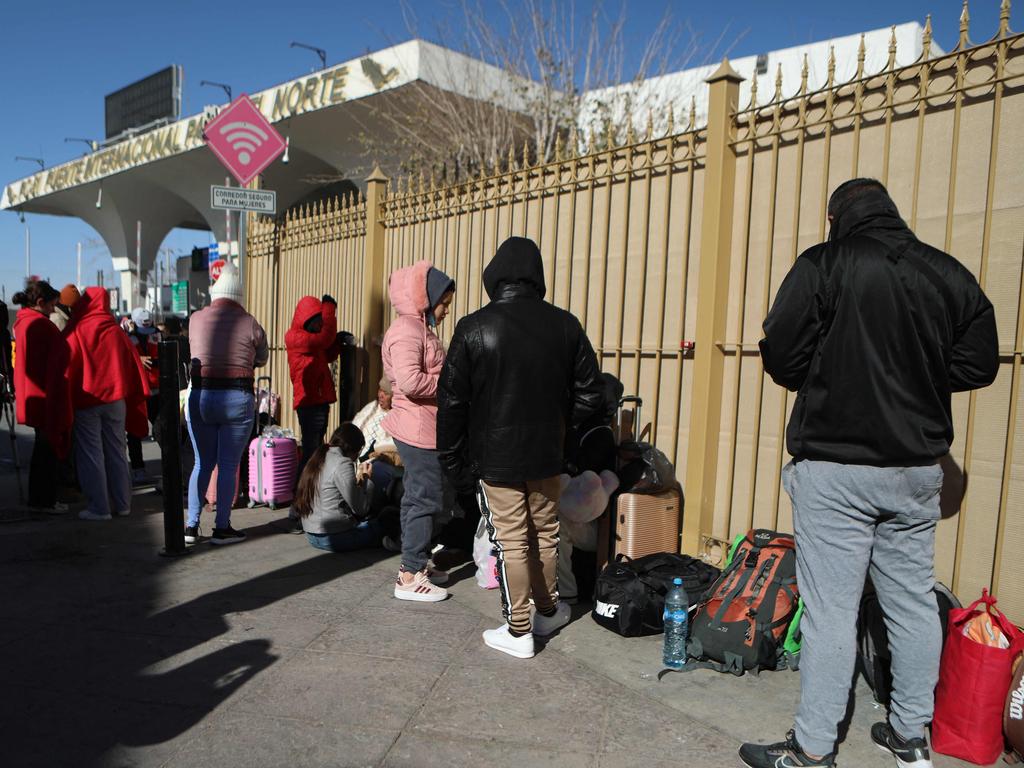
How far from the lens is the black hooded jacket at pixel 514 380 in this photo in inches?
144

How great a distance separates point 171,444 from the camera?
16.9ft

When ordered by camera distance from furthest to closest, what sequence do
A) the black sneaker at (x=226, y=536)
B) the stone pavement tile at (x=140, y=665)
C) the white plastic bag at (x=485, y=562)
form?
the black sneaker at (x=226, y=536) < the white plastic bag at (x=485, y=562) < the stone pavement tile at (x=140, y=665)

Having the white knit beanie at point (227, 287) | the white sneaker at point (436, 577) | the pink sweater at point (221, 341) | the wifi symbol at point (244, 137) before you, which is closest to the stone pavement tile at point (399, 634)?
the white sneaker at point (436, 577)

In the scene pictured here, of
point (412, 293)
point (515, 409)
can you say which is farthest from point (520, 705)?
point (412, 293)

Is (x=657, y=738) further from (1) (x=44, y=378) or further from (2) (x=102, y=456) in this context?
(1) (x=44, y=378)

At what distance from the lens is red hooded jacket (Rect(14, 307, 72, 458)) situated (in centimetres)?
595

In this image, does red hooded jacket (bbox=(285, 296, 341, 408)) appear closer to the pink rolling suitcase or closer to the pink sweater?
the pink rolling suitcase

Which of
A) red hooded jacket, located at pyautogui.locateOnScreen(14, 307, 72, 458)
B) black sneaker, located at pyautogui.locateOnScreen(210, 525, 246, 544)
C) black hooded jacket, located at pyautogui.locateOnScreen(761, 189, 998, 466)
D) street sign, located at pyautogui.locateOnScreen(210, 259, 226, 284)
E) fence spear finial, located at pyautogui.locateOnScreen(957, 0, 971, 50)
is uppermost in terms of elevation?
fence spear finial, located at pyautogui.locateOnScreen(957, 0, 971, 50)

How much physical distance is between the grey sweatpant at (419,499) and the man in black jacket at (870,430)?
219cm

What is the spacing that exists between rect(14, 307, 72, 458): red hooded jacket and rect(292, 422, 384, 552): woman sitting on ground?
2.01m

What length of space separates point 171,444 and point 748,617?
12.2ft

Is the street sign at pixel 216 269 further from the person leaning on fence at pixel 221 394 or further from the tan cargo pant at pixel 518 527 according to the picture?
the tan cargo pant at pixel 518 527

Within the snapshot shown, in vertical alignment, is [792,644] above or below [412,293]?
below

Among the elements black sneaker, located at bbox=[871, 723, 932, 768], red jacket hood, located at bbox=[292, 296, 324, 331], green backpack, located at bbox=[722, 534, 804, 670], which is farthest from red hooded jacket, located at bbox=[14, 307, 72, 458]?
black sneaker, located at bbox=[871, 723, 932, 768]
